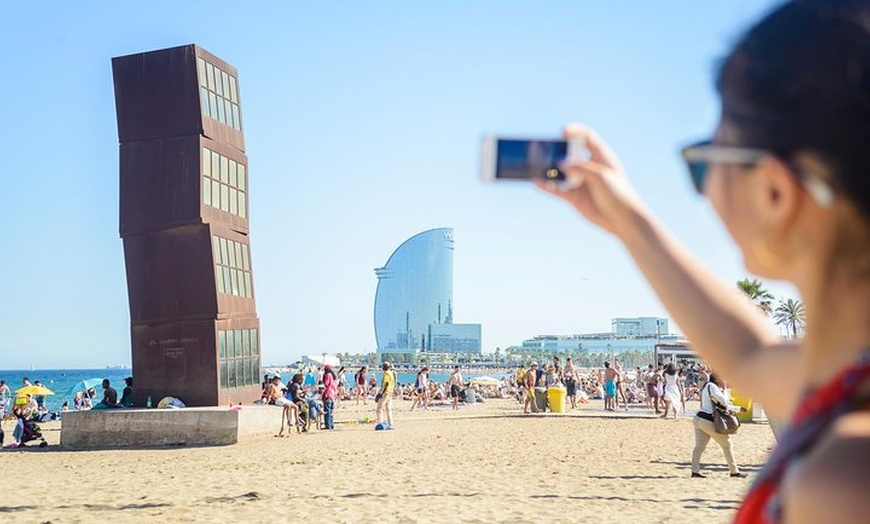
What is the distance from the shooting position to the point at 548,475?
1159 centimetres

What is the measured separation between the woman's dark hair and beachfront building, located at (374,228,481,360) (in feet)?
559

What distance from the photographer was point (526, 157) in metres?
1.26

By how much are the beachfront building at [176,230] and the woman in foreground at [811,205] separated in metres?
18.2

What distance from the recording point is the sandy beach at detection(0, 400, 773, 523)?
8.89m

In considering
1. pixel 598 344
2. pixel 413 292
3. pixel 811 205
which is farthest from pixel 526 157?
pixel 598 344

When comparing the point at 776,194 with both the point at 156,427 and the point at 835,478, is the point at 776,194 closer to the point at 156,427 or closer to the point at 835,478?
the point at 835,478

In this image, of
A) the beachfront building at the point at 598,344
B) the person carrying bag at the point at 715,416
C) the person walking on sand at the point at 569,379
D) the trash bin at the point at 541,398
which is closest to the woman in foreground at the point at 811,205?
the person carrying bag at the point at 715,416

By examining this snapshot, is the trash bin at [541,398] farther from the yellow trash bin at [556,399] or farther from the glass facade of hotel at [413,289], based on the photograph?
the glass facade of hotel at [413,289]

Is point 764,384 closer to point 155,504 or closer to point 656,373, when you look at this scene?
point 155,504

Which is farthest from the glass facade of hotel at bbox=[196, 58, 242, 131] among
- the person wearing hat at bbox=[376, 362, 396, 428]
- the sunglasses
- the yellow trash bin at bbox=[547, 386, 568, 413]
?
the sunglasses

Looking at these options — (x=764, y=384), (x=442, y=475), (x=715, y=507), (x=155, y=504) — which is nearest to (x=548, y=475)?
(x=442, y=475)

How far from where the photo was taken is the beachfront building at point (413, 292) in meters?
171

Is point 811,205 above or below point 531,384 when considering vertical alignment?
above

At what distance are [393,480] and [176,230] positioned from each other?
9.88 m
